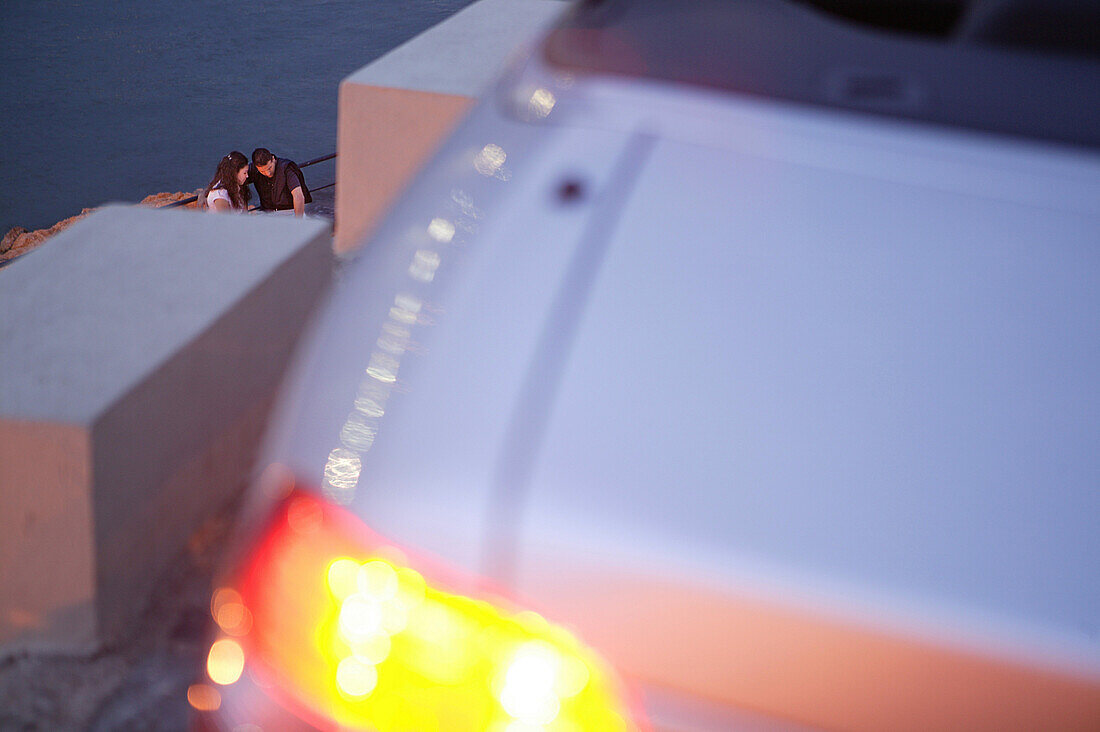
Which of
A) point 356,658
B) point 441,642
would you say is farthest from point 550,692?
point 356,658

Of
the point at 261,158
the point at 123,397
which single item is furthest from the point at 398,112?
the point at 123,397

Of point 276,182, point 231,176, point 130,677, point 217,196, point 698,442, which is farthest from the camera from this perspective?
point 276,182

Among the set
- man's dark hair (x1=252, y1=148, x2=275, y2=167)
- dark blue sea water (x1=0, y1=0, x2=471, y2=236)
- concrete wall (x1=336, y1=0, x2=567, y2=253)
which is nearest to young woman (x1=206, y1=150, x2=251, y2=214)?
man's dark hair (x1=252, y1=148, x2=275, y2=167)

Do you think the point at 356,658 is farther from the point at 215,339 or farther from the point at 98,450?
the point at 215,339

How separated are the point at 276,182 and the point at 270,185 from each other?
0.23 feet

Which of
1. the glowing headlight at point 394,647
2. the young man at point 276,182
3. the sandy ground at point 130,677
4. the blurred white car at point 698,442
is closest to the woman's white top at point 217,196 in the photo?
the young man at point 276,182

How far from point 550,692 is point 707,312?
18.2 inches

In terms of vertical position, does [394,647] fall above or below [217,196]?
above

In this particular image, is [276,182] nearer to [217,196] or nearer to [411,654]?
[217,196]

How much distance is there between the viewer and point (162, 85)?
58656mm

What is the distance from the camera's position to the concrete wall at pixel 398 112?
6074 millimetres

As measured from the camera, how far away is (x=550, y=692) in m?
1.12

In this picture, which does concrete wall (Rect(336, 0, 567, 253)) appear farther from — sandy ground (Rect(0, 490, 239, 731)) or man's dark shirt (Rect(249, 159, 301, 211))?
sandy ground (Rect(0, 490, 239, 731))

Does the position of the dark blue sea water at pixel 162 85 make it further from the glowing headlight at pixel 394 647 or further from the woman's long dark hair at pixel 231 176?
the glowing headlight at pixel 394 647
